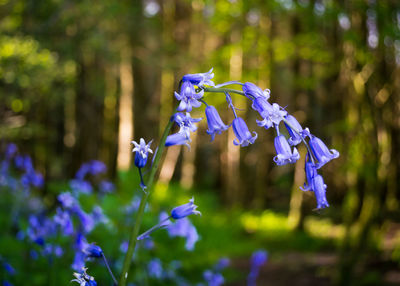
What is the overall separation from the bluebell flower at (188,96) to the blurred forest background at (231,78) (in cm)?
23

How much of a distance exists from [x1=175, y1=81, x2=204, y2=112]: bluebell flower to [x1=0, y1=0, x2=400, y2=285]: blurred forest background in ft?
0.76

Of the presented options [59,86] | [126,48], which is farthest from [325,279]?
[126,48]

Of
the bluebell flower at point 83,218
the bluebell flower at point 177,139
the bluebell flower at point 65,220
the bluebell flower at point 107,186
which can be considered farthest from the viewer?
the bluebell flower at point 107,186

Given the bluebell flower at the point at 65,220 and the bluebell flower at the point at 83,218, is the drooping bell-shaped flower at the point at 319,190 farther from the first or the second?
the bluebell flower at the point at 65,220

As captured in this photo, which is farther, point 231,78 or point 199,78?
point 231,78

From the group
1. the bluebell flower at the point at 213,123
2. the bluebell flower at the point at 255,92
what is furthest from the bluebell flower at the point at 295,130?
the bluebell flower at the point at 213,123

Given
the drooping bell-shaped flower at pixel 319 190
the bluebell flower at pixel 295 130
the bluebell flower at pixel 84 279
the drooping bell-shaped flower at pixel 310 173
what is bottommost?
the bluebell flower at pixel 84 279

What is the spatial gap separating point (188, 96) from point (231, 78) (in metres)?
9.56

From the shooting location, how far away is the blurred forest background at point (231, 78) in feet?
17.6

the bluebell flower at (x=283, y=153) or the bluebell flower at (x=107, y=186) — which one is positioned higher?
the bluebell flower at (x=107, y=186)

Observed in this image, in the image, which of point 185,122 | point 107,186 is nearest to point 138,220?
point 185,122

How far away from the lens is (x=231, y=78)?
10.7m

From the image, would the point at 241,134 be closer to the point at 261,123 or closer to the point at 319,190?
the point at 261,123

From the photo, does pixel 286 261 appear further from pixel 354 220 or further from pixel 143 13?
pixel 143 13
